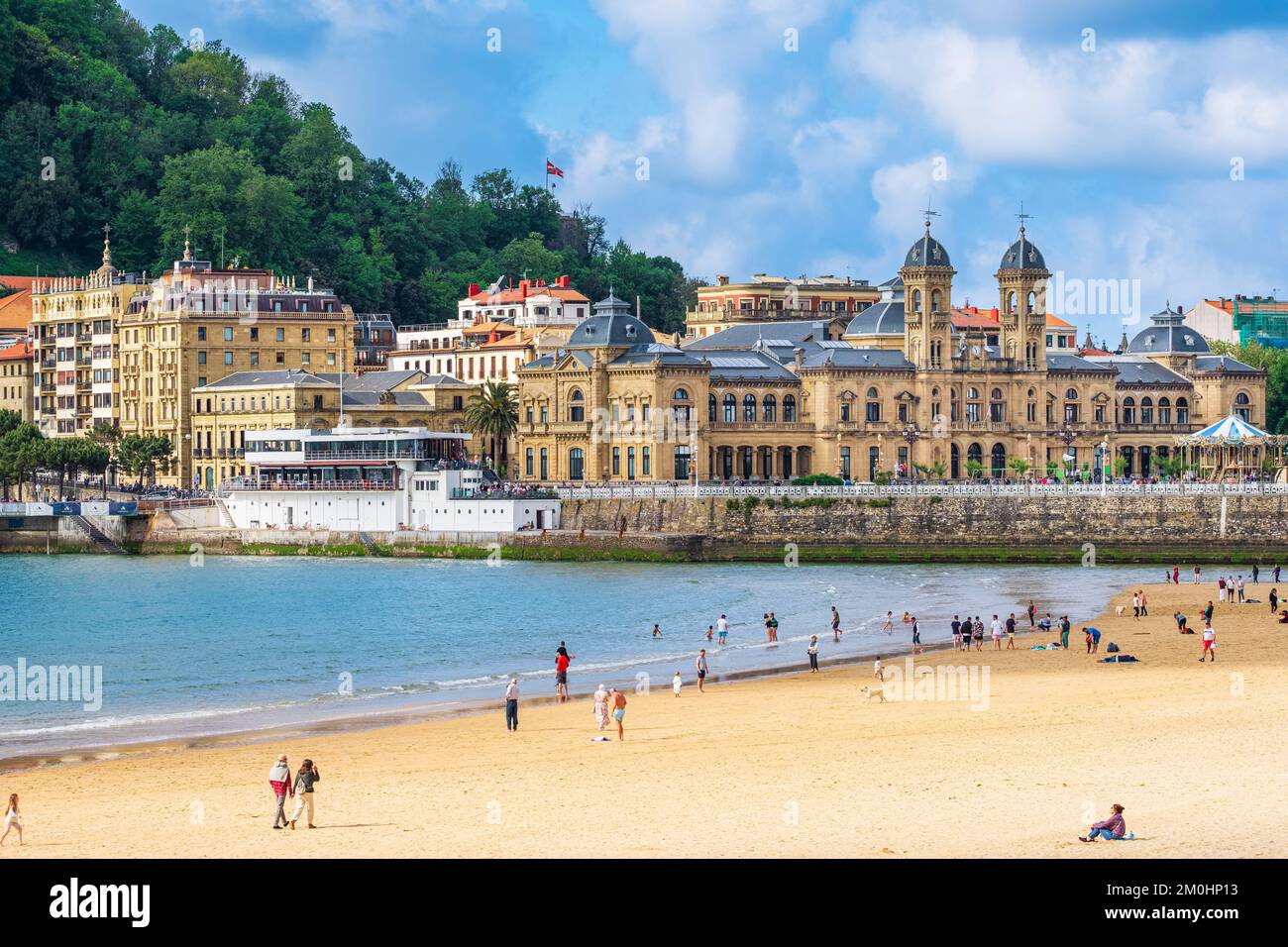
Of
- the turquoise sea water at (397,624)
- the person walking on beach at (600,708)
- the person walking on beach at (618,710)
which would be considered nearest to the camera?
the person walking on beach at (618,710)

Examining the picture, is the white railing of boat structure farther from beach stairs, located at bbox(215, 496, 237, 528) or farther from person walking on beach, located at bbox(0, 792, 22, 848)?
person walking on beach, located at bbox(0, 792, 22, 848)

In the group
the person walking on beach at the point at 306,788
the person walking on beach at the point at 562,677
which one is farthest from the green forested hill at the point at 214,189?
the person walking on beach at the point at 306,788

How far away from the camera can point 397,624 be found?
240 feet

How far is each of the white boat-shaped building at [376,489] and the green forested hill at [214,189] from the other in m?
39.1

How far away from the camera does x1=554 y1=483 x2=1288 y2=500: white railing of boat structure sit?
95.4 metres

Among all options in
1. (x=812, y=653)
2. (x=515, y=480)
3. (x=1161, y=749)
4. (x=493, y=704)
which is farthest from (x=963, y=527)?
(x=1161, y=749)

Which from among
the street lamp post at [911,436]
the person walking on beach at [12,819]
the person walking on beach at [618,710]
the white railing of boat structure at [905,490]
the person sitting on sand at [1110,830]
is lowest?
the person walking on beach at [12,819]

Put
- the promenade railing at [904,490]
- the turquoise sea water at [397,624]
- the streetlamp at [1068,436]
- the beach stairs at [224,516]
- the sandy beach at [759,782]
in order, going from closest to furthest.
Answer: the sandy beach at [759,782], the turquoise sea water at [397,624], the promenade railing at [904,490], the beach stairs at [224,516], the streetlamp at [1068,436]

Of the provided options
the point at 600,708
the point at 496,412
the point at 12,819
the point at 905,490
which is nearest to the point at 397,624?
the point at 600,708

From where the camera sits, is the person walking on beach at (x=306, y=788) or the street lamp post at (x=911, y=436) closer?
the person walking on beach at (x=306, y=788)

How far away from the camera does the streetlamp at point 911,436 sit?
121875mm

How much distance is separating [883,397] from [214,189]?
57.0 metres

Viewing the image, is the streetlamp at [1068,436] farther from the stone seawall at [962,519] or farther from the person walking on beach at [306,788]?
the person walking on beach at [306,788]

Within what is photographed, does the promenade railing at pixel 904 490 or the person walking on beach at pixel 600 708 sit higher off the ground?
the promenade railing at pixel 904 490
